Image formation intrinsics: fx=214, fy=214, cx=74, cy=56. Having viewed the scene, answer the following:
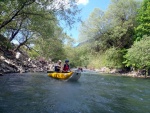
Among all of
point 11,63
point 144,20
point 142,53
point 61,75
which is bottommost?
point 61,75

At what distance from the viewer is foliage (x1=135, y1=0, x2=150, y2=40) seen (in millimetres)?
31844

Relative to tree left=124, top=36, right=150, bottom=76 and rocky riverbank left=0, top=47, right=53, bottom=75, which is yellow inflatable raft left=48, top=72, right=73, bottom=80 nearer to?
rocky riverbank left=0, top=47, right=53, bottom=75

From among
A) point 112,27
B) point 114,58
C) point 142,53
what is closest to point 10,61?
point 142,53

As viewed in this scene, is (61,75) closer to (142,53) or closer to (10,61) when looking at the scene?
(10,61)

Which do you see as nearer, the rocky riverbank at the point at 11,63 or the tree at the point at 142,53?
the rocky riverbank at the point at 11,63

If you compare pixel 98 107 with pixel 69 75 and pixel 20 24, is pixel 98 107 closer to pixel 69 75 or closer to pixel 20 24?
pixel 69 75

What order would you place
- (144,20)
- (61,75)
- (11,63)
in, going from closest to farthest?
(61,75) → (11,63) → (144,20)

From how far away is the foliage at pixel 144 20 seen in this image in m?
31.8

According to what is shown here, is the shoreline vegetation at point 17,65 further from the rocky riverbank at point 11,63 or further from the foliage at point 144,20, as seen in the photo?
the foliage at point 144,20

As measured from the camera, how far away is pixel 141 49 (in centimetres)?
2672

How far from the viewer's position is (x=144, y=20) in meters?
32.7

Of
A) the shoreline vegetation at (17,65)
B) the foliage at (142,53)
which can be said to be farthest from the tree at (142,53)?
the shoreline vegetation at (17,65)

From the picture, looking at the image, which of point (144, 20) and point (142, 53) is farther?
point (144, 20)

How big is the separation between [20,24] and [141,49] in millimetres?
15206
